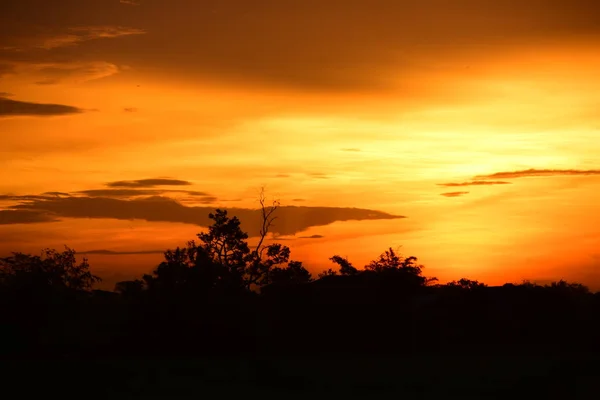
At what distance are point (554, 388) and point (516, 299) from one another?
13.0m

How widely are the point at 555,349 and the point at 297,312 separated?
41.5ft

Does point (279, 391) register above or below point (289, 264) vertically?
below

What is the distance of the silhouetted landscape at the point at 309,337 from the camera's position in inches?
1539

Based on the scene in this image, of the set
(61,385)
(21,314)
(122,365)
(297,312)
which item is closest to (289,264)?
(297,312)

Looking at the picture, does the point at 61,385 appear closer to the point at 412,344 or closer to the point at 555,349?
the point at 412,344

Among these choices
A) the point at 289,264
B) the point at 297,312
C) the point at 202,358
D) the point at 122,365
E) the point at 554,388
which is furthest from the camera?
the point at 289,264

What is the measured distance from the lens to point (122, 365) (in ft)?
138

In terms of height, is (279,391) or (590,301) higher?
(590,301)

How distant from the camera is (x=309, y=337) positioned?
158ft

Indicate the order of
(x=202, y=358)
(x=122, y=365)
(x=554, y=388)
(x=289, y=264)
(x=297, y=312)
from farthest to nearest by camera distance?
(x=289, y=264)
(x=297, y=312)
(x=202, y=358)
(x=122, y=365)
(x=554, y=388)

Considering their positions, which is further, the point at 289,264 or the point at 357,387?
the point at 289,264

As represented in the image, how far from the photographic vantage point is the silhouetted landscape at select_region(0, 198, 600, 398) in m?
39.1

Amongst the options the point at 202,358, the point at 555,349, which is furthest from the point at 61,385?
the point at 555,349

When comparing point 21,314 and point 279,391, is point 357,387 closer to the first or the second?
point 279,391
